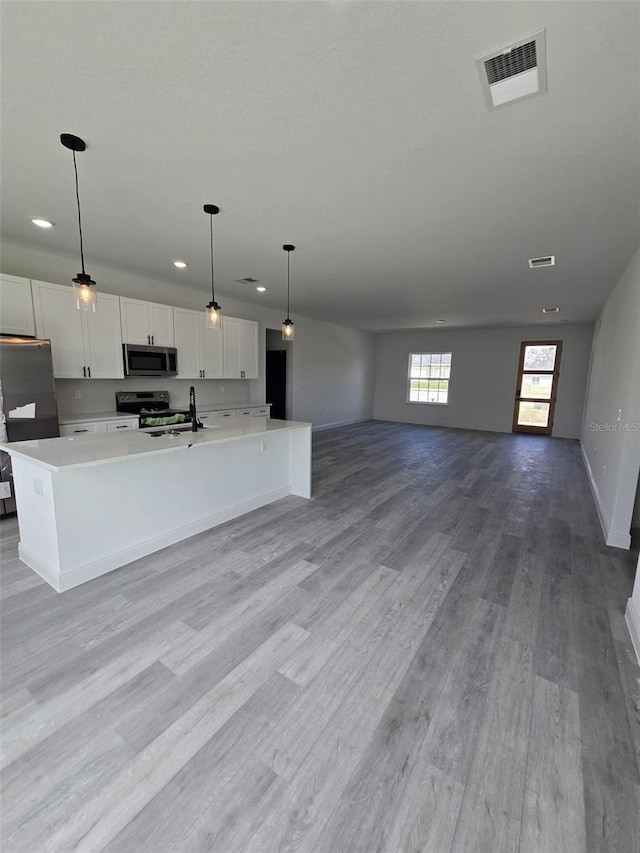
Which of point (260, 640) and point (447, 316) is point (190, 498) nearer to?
point (260, 640)

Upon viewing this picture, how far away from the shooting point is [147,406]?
4984 mm

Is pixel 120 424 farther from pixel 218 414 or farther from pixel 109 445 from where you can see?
pixel 109 445

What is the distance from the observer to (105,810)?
3.88 feet

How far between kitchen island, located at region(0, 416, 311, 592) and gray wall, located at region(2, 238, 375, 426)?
7.40 feet

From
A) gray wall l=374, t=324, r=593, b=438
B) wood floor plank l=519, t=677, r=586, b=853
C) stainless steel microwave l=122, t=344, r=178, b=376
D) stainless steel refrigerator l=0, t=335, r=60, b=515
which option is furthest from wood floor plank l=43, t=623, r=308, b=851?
gray wall l=374, t=324, r=593, b=438

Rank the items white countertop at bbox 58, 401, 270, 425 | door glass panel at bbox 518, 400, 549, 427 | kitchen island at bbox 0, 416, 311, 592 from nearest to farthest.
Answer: kitchen island at bbox 0, 416, 311, 592 < white countertop at bbox 58, 401, 270, 425 < door glass panel at bbox 518, 400, 549, 427

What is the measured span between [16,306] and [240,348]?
2927 millimetres

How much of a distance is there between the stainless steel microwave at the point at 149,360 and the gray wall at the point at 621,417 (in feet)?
16.8

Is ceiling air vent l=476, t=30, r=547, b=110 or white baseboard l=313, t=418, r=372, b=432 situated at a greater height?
ceiling air vent l=476, t=30, r=547, b=110

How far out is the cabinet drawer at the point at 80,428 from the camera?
12.6 ft

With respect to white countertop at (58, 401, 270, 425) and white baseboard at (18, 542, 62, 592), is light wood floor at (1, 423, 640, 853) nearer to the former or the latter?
white baseboard at (18, 542, 62, 592)

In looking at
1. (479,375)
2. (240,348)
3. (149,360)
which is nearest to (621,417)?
(240,348)

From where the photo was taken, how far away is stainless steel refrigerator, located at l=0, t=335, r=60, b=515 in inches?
132

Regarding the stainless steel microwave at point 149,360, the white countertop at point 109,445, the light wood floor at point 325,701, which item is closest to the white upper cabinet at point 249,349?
the stainless steel microwave at point 149,360
